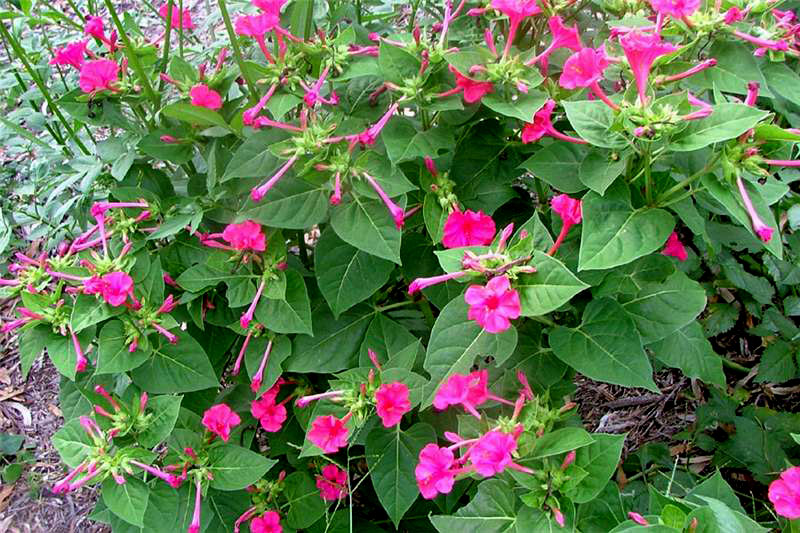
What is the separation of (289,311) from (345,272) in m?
0.19

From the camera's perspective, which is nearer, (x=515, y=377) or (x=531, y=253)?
(x=531, y=253)

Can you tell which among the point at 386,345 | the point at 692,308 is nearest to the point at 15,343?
the point at 386,345

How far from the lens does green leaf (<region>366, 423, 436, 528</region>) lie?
1.97 meters

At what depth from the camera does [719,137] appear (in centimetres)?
143

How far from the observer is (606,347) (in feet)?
5.49

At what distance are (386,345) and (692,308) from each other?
845 mm

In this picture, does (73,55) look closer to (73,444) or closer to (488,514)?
(73,444)

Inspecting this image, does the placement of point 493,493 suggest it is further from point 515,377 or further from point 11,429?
point 11,429

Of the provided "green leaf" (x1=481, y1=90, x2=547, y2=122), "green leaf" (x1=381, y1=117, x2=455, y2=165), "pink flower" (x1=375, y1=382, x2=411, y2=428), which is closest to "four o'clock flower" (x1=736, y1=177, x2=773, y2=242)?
"green leaf" (x1=481, y1=90, x2=547, y2=122)

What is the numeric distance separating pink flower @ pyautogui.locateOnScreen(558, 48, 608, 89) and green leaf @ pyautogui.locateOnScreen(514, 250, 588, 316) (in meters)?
0.44

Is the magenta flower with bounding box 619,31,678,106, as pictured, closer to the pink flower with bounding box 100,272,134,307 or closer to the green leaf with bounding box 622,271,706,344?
the green leaf with bounding box 622,271,706,344

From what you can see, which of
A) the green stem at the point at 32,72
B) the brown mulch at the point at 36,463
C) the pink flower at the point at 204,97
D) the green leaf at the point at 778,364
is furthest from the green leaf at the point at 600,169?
the brown mulch at the point at 36,463

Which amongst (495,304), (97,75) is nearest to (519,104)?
(495,304)

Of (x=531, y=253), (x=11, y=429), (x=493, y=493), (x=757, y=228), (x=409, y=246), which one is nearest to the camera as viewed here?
(x=757, y=228)
